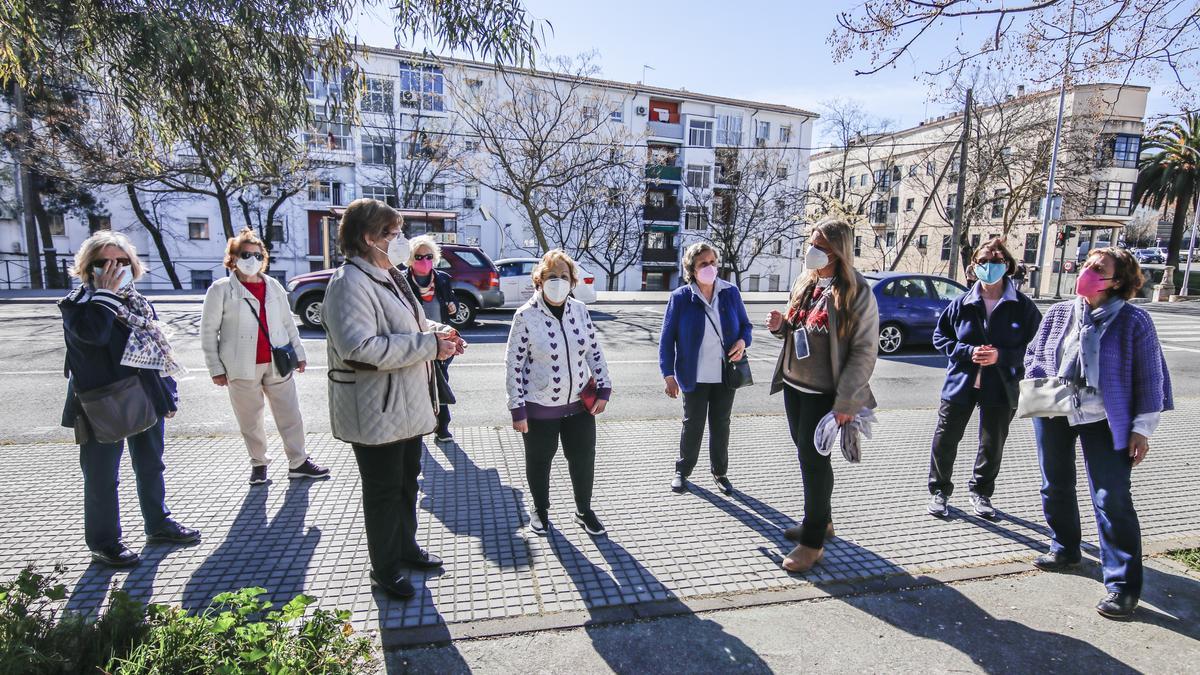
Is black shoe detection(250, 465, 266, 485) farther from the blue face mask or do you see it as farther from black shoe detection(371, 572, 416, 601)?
the blue face mask

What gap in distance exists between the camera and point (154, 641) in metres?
2.21

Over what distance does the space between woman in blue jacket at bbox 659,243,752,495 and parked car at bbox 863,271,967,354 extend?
7943mm

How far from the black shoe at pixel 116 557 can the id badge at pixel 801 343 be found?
3673mm

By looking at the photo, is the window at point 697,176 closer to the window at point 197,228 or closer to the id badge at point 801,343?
the window at point 197,228

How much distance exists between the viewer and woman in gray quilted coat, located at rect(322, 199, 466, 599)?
2773 mm

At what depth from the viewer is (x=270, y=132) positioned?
3.73 metres

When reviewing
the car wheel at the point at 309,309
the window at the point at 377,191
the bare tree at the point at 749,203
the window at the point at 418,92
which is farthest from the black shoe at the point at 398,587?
the bare tree at the point at 749,203

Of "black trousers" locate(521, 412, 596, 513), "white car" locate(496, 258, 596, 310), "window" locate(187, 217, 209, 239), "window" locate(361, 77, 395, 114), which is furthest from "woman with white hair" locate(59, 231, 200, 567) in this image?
"window" locate(187, 217, 209, 239)

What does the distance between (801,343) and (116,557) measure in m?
3.77

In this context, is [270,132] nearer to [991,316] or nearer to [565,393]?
[565,393]

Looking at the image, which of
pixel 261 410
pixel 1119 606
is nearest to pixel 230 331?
pixel 261 410

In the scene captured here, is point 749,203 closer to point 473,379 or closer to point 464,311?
point 464,311

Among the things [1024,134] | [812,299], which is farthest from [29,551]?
[1024,134]

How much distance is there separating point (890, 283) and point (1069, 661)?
9.89 meters
